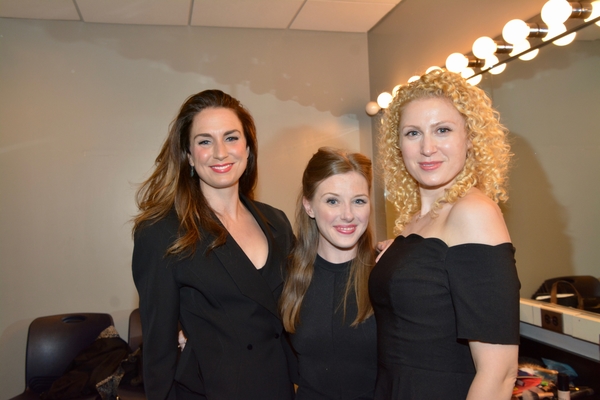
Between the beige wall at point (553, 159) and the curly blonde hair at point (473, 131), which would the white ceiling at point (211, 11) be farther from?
the curly blonde hair at point (473, 131)

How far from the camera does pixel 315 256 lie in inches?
68.0

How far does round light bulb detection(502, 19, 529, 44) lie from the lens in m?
1.94

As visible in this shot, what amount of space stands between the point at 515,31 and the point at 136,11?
7.80ft

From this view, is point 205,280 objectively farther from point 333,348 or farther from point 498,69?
point 498,69

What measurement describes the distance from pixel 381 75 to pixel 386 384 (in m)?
2.65

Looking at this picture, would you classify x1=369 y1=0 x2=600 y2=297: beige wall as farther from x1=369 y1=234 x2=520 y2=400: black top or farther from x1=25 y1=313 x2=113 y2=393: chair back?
x1=25 y1=313 x2=113 y2=393: chair back

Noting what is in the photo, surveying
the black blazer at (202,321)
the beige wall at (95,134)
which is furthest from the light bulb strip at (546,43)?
the beige wall at (95,134)

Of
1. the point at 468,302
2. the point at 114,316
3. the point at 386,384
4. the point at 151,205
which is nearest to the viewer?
the point at 468,302

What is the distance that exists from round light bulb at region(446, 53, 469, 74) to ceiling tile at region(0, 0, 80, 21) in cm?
228

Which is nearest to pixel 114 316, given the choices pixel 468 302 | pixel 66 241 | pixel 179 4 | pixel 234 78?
pixel 66 241

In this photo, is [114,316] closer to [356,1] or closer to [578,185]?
[356,1]

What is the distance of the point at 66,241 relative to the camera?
11.0 feet

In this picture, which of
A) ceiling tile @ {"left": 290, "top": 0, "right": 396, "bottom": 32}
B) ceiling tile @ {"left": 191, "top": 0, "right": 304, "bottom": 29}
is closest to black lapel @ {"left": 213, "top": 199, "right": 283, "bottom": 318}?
ceiling tile @ {"left": 191, "top": 0, "right": 304, "bottom": 29}

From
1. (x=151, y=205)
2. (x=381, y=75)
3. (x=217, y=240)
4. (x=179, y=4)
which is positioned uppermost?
(x=179, y=4)
